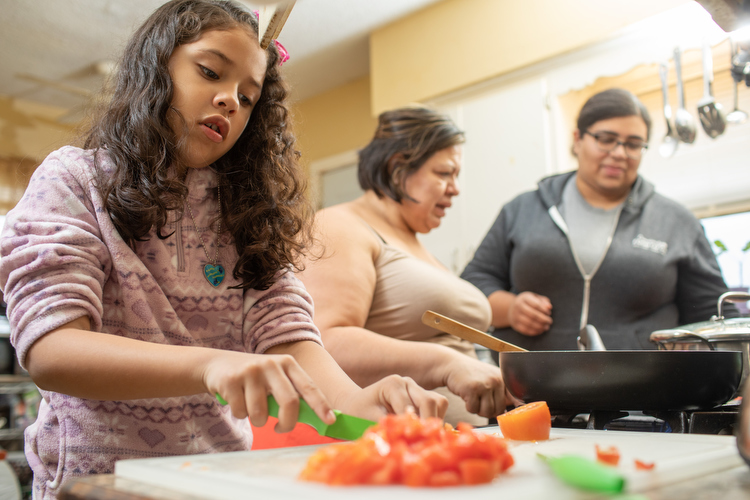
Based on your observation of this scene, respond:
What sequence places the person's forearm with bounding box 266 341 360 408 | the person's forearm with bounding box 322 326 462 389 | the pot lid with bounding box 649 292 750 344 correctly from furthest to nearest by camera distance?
the person's forearm with bounding box 322 326 462 389 → the pot lid with bounding box 649 292 750 344 → the person's forearm with bounding box 266 341 360 408

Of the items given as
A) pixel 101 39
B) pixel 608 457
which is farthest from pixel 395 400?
pixel 101 39

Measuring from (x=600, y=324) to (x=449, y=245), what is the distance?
57.6 inches

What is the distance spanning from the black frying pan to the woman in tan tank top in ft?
0.75

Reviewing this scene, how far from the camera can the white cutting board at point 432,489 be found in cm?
39

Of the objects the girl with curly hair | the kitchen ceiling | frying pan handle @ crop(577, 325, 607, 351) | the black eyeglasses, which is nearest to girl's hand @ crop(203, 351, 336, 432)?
the girl with curly hair

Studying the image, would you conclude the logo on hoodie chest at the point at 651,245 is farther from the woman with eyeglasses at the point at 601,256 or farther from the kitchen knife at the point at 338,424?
the kitchen knife at the point at 338,424

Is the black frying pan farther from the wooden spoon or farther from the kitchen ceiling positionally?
the kitchen ceiling

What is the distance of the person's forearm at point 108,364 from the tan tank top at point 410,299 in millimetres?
696

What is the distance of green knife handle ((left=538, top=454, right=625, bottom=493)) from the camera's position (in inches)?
15.2

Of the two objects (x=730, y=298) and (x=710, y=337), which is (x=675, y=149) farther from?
(x=710, y=337)

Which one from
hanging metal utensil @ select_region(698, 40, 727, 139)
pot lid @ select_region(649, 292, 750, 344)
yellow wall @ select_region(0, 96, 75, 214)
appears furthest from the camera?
yellow wall @ select_region(0, 96, 75, 214)

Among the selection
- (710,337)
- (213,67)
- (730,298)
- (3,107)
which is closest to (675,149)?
(730,298)

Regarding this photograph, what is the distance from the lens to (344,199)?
13.0ft

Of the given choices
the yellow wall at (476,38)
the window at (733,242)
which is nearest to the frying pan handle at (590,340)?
the window at (733,242)
